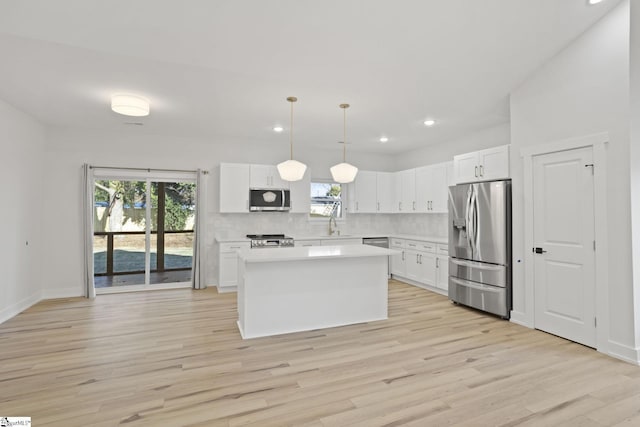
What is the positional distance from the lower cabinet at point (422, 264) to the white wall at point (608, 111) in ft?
7.51

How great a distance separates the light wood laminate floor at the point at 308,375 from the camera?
7.09 feet

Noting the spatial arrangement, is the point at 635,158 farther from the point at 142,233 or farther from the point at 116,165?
the point at 116,165

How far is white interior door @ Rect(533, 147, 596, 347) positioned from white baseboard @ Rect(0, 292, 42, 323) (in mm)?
6317

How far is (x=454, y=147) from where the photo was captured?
601 cm

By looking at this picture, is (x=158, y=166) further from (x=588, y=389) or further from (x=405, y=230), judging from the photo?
(x=588, y=389)

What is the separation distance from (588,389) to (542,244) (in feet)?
5.28

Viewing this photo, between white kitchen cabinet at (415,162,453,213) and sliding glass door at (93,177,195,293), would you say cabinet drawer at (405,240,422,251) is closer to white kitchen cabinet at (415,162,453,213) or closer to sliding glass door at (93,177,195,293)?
white kitchen cabinet at (415,162,453,213)

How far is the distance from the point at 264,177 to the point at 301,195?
783mm

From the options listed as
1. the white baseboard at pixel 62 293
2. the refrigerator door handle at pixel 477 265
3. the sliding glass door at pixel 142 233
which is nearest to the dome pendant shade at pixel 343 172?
the refrigerator door handle at pixel 477 265

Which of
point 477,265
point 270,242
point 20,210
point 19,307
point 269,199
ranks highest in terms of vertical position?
point 269,199

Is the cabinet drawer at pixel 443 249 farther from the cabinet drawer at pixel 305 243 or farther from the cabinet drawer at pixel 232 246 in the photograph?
the cabinet drawer at pixel 232 246

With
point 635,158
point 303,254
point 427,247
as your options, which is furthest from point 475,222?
point 303,254

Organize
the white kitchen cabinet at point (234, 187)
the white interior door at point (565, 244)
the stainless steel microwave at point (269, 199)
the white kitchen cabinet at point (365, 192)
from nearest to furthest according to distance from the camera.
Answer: the white interior door at point (565, 244) < the white kitchen cabinet at point (234, 187) < the stainless steel microwave at point (269, 199) < the white kitchen cabinet at point (365, 192)

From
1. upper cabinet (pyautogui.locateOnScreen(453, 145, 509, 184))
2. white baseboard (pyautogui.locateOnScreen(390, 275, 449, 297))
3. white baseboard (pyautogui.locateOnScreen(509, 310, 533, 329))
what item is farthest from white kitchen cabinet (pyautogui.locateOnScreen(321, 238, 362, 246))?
white baseboard (pyautogui.locateOnScreen(509, 310, 533, 329))
